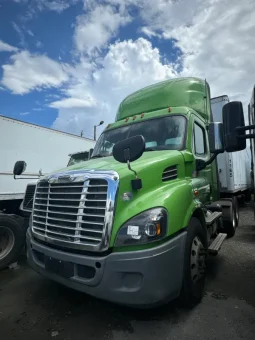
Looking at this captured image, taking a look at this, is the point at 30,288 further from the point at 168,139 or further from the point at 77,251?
the point at 168,139

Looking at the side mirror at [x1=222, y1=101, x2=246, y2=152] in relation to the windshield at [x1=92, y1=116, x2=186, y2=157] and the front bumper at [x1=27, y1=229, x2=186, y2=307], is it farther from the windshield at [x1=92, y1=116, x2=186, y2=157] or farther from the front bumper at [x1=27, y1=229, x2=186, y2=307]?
the front bumper at [x1=27, y1=229, x2=186, y2=307]

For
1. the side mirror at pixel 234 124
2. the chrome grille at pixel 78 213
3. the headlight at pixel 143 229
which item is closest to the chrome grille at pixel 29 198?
the chrome grille at pixel 78 213

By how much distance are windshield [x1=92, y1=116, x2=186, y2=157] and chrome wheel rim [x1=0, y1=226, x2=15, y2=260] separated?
240cm

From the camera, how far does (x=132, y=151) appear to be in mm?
2652

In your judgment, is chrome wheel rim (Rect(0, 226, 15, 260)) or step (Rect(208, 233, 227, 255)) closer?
step (Rect(208, 233, 227, 255))

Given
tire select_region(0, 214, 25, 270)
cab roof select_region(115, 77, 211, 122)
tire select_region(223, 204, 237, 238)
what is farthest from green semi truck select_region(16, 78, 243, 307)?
tire select_region(223, 204, 237, 238)

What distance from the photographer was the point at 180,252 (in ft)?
8.74

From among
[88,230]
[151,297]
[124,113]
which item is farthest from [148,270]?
[124,113]

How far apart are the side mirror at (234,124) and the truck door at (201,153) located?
92 centimetres

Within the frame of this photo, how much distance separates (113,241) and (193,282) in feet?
4.02

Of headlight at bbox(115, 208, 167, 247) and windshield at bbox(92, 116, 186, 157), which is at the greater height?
windshield at bbox(92, 116, 186, 157)

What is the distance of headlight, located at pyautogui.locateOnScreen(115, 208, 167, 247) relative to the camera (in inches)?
96.7

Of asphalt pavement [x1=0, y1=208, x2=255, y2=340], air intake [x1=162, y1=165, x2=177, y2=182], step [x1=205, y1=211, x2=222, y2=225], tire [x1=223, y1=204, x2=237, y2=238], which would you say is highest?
air intake [x1=162, y1=165, x2=177, y2=182]

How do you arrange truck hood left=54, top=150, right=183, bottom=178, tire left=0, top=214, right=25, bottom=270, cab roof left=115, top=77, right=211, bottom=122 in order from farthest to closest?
1. cab roof left=115, top=77, right=211, bottom=122
2. tire left=0, top=214, right=25, bottom=270
3. truck hood left=54, top=150, right=183, bottom=178
